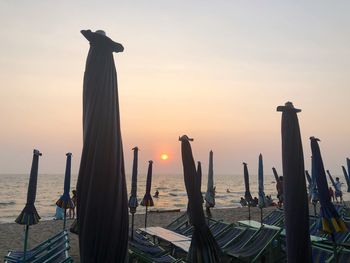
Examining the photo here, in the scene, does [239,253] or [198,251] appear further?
[239,253]

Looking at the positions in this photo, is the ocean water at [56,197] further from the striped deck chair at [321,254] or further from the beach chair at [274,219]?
the striped deck chair at [321,254]

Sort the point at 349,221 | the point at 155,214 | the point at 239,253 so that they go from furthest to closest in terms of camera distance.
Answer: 1. the point at 155,214
2. the point at 349,221
3. the point at 239,253

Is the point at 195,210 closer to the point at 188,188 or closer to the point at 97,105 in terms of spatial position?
the point at 188,188

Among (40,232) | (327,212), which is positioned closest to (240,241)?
(327,212)

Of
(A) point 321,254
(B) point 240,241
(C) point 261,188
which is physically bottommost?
(B) point 240,241

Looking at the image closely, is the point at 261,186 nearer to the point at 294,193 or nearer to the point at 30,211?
the point at 30,211

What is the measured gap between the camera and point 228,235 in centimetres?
804

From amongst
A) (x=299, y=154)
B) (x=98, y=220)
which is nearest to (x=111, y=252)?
(x=98, y=220)

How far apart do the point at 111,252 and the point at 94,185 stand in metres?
0.66

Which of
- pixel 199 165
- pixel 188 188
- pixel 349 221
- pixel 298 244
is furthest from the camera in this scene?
pixel 199 165

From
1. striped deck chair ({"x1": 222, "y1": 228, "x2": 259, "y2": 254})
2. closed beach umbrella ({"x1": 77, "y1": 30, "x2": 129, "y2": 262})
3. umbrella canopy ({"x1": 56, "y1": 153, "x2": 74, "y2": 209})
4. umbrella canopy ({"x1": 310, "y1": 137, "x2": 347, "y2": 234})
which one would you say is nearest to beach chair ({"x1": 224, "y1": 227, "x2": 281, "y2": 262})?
striped deck chair ({"x1": 222, "y1": 228, "x2": 259, "y2": 254})

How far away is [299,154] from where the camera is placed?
12.1ft

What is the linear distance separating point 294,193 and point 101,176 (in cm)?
215

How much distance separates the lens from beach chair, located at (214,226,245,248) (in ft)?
25.3
